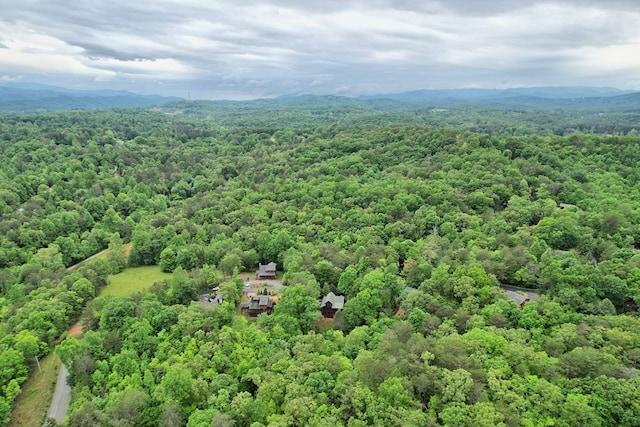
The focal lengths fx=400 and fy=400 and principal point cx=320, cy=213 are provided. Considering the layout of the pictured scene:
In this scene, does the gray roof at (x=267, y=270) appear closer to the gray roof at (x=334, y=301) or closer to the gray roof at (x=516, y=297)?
the gray roof at (x=334, y=301)

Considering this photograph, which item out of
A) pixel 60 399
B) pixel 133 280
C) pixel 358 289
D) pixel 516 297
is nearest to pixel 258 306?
pixel 358 289

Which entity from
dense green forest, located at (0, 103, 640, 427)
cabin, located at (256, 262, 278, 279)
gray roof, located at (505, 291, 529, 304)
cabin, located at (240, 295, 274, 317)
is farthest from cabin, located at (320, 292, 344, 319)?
gray roof, located at (505, 291, 529, 304)

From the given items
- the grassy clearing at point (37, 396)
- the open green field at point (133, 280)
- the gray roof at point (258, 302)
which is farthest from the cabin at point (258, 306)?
the grassy clearing at point (37, 396)

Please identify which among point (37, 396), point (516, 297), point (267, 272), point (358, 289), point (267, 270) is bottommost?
point (37, 396)

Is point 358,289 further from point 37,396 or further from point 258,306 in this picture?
point 37,396

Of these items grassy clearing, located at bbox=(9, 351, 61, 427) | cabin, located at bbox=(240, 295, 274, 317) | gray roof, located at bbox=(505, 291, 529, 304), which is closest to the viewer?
grassy clearing, located at bbox=(9, 351, 61, 427)

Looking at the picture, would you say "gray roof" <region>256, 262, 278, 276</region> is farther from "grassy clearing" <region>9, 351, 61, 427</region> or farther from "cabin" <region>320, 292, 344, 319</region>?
"grassy clearing" <region>9, 351, 61, 427</region>
